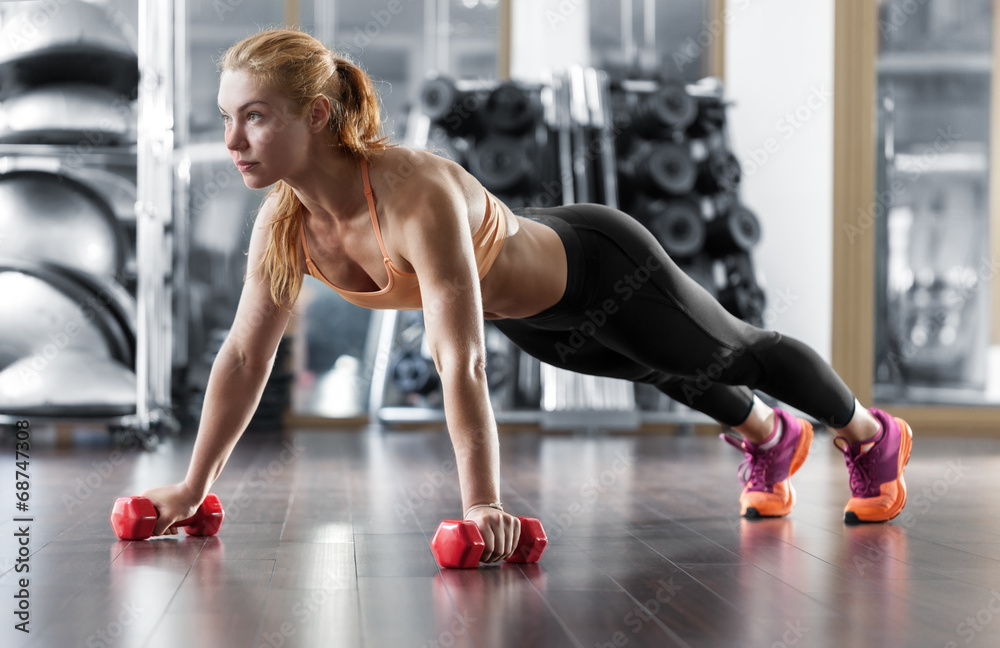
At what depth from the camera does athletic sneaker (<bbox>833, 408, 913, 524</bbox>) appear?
69.2 inches

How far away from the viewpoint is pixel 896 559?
1.43 metres

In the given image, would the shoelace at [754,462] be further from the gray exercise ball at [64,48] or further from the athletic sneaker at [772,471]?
the gray exercise ball at [64,48]

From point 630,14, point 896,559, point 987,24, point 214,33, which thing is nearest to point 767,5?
point 630,14

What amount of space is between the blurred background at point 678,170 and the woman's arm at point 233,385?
2.22 meters

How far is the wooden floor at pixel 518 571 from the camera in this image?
1008 mm

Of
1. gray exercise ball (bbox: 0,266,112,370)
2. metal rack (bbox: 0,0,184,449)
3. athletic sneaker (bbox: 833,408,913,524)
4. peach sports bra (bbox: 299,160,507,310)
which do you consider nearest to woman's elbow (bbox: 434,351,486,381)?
peach sports bra (bbox: 299,160,507,310)

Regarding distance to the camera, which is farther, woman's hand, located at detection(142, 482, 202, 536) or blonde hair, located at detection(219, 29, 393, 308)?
woman's hand, located at detection(142, 482, 202, 536)

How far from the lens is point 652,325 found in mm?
1493

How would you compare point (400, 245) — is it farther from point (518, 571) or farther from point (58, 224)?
point (58, 224)

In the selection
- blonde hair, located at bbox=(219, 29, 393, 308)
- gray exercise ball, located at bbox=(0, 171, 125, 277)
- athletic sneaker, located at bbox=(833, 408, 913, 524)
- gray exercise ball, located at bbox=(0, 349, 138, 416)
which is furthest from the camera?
gray exercise ball, located at bbox=(0, 171, 125, 277)

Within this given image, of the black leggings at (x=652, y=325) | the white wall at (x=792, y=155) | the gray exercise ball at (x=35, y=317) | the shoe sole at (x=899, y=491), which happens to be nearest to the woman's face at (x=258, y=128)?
the black leggings at (x=652, y=325)

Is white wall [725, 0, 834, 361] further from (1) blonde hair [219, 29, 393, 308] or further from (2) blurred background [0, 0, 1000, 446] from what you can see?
(1) blonde hair [219, 29, 393, 308]

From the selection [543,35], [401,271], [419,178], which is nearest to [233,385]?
[401,271]

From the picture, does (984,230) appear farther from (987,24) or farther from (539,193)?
(539,193)
